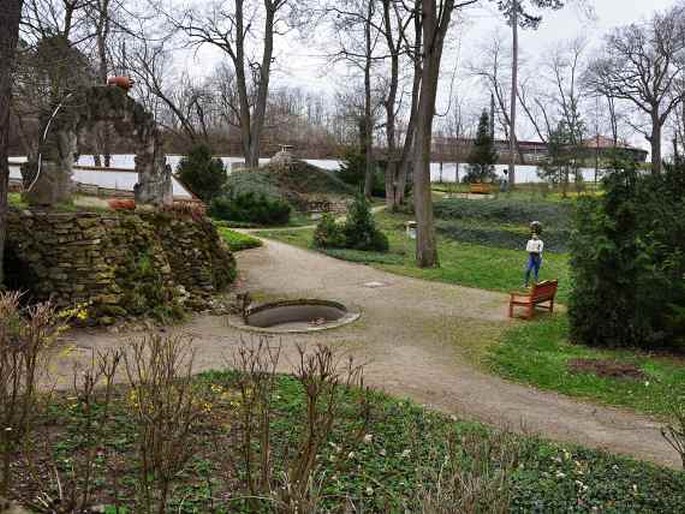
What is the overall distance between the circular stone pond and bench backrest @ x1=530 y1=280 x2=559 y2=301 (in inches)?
122

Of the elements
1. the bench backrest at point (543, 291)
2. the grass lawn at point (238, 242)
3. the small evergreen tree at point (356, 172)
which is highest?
the small evergreen tree at point (356, 172)

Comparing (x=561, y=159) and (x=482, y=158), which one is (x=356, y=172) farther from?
(x=561, y=159)

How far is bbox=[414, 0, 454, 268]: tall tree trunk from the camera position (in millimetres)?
14930

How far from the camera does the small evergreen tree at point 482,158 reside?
1391 inches

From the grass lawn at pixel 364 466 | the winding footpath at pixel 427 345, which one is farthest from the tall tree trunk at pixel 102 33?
the grass lawn at pixel 364 466

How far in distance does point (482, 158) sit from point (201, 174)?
57.9 feet

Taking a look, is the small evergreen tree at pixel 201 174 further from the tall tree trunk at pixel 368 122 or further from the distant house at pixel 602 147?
the distant house at pixel 602 147

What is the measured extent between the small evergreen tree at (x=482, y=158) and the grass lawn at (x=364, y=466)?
31627mm

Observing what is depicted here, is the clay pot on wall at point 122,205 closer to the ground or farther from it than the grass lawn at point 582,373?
farther from it

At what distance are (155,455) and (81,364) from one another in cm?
459

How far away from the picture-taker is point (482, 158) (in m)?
35.5

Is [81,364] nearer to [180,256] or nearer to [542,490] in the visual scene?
[180,256]

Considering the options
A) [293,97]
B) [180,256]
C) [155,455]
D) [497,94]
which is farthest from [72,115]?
[293,97]

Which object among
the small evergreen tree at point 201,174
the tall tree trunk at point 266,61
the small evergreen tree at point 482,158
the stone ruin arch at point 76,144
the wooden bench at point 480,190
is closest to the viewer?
the stone ruin arch at point 76,144
